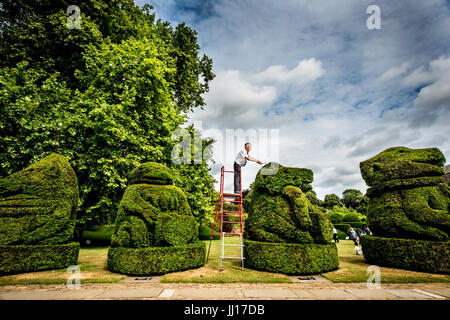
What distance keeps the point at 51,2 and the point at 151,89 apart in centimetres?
873

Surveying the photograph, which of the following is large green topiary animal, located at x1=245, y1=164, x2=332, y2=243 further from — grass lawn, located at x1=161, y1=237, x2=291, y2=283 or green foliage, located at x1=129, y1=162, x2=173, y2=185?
green foliage, located at x1=129, y1=162, x2=173, y2=185

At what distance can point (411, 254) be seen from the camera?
7.57 metres

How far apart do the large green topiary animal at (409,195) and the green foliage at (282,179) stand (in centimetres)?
327

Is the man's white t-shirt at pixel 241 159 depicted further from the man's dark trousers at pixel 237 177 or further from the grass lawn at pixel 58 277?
the grass lawn at pixel 58 277

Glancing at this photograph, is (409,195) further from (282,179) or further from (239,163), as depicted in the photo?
(239,163)

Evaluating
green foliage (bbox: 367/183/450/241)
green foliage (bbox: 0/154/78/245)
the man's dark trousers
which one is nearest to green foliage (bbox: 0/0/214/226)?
green foliage (bbox: 0/154/78/245)

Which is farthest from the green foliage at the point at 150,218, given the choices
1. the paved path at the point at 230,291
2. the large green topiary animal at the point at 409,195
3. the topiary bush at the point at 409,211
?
the large green topiary animal at the point at 409,195

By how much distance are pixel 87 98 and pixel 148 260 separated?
10.1 m

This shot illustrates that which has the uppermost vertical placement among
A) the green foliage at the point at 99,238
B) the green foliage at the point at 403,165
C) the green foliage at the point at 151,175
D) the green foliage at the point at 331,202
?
the green foliage at the point at 403,165

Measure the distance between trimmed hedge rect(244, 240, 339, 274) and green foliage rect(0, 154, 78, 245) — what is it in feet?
23.6

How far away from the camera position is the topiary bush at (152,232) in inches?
263

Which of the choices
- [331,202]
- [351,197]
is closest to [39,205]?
[331,202]

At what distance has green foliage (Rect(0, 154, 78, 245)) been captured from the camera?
22.5ft
